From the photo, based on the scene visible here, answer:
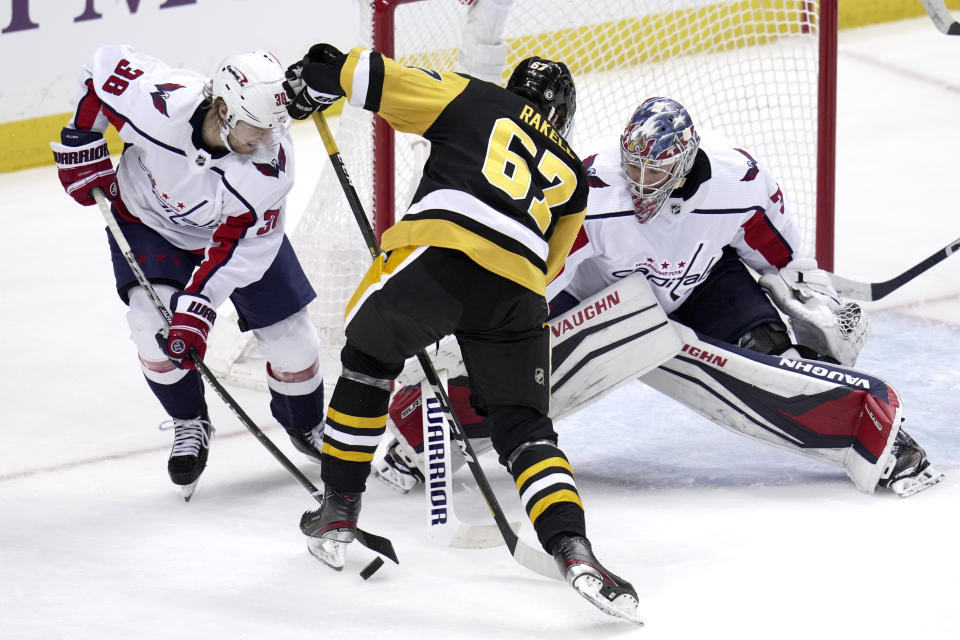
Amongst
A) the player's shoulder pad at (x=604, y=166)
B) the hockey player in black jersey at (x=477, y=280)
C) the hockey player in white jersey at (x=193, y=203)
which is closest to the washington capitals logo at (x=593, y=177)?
the player's shoulder pad at (x=604, y=166)

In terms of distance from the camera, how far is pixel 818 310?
138 inches

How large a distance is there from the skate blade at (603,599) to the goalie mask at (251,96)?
1.17 m

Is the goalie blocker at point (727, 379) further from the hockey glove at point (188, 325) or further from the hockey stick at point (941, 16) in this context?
the hockey stick at point (941, 16)

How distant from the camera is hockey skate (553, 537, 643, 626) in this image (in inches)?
104

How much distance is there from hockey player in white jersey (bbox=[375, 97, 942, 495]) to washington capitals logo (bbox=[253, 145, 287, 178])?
1.92ft

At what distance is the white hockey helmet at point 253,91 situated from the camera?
302cm

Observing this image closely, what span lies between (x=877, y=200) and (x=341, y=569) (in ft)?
11.3

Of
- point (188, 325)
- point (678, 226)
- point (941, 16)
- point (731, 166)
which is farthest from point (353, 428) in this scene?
point (941, 16)

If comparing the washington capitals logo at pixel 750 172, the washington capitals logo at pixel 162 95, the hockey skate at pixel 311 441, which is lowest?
the hockey skate at pixel 311 441

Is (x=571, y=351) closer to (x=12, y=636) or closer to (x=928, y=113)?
(x=12, y=636)

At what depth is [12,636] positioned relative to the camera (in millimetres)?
2734

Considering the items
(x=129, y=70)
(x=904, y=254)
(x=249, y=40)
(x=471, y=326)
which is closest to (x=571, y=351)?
(x=471, y=326)

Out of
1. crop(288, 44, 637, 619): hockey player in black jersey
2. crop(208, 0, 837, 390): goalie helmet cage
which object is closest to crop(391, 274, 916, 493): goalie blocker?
crop(288, 44, 637, 619): hockey player in black jersey

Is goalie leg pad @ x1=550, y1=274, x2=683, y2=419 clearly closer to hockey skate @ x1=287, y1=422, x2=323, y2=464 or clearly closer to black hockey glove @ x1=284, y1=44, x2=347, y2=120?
hockey skate @ x1=287, y1=422, x2=323, y2=464
